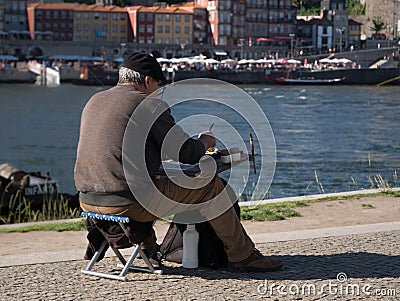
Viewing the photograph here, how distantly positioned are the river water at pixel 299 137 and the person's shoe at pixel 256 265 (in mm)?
5625

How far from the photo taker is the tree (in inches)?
3691

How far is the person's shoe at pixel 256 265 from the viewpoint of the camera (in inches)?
181

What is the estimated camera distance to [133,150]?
4383 millimetres

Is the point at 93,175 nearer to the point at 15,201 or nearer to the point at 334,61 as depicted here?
the point at 15,201

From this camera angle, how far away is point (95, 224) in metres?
4.50

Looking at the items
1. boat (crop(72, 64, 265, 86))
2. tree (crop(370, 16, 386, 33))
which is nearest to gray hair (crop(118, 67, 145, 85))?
boat (crop(72, 64, 265, 86))

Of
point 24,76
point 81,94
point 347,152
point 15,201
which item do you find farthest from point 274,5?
point 15,201

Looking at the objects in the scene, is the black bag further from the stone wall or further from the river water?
the stone wall

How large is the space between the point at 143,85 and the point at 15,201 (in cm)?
658

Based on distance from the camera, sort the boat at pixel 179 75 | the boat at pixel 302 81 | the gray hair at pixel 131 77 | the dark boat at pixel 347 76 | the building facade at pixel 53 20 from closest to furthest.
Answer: the gray hair at pixel 131 77
the boat at pixel 179 75
the boat at pixel 302 81
the dark boat at pixel 347 76
the building facade at pixel 53 20

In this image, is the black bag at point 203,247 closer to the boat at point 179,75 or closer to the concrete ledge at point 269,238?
the concrete ledge at point 269,238

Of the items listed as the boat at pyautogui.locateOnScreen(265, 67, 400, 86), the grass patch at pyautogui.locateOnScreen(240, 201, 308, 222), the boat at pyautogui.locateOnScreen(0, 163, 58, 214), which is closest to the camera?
the grass patch at pyautogui.locateOnScreen(240, 201, 308, 222)

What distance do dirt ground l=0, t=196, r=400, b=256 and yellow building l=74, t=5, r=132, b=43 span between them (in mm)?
73803

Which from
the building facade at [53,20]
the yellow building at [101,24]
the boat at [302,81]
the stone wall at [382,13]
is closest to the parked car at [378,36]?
the stone wall at [382,13]
